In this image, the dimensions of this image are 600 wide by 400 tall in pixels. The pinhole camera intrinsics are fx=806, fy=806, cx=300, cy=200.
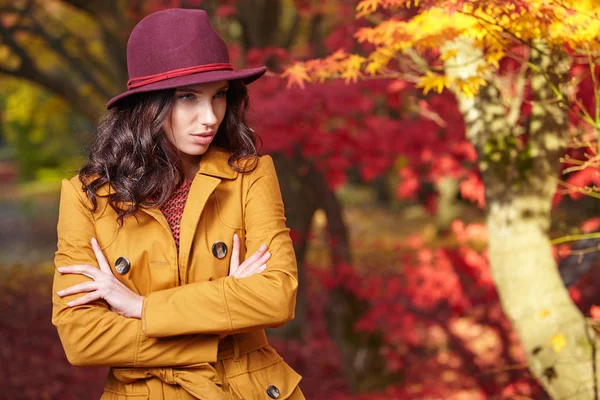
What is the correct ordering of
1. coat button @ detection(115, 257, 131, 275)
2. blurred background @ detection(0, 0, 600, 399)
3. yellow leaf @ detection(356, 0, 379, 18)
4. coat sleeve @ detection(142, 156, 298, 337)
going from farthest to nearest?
1. blurred background @ detection(0, 0, 600, 399)
2. yellow leaf @ detection(356, 0, 379, 18)
3. coat button @ detection(115, 257, 131, 275)
4. coat sleeve @ detection(142, 156, 298, 337)

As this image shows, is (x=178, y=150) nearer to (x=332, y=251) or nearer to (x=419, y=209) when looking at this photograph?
(x=332, y=251)

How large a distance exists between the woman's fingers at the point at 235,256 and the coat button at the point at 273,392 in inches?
14.3

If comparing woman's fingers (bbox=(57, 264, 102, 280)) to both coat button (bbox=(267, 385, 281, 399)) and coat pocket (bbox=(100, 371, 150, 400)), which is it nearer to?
coat pocket (bbox=(100, 371, 150, 400))

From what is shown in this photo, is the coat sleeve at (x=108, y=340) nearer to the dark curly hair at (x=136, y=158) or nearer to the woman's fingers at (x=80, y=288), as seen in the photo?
the woman's fingers at (x=80, y=288)

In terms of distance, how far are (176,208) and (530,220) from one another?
2.19 meters

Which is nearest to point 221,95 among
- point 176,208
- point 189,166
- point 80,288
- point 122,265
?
point 189,166

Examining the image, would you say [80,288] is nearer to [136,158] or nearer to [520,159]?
[136,158]

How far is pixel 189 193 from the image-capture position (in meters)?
2.45

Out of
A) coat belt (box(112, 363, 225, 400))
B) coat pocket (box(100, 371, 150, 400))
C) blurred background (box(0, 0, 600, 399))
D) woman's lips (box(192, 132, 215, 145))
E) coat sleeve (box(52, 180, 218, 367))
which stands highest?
woman's lips (box(192, 132, 215, 145))

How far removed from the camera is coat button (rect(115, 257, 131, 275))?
7.76 ft

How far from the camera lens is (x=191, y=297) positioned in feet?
7.45

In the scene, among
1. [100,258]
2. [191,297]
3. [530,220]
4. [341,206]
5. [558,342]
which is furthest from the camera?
[341,206]

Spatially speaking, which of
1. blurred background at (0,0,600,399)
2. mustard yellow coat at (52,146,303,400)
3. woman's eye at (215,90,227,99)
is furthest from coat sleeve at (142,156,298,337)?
blurred background at (0,0,600,399)

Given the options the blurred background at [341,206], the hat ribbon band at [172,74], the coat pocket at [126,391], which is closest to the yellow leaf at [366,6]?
the blurred background at [341,206]
